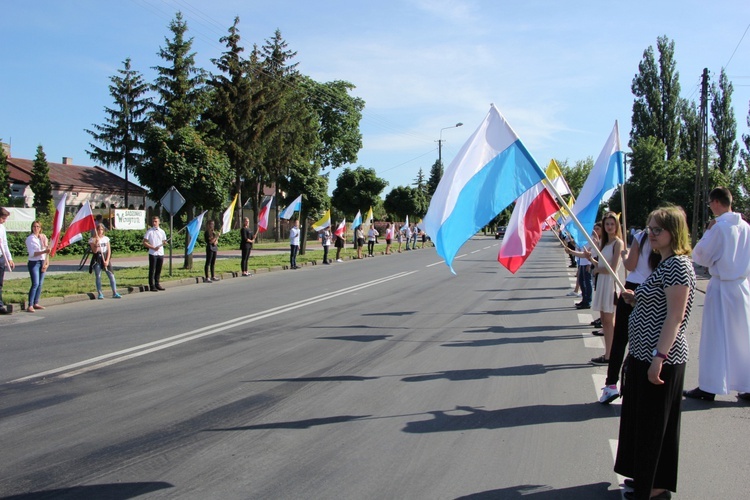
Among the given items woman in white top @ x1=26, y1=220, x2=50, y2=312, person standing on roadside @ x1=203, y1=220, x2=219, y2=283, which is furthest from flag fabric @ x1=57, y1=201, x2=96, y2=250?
woman in white top @ x1=26, y1=220, x2=50, y2=312

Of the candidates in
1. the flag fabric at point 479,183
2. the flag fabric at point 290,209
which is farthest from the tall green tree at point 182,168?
the flag fabric at point 479,183

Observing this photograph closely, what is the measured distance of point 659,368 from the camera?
3451 mm

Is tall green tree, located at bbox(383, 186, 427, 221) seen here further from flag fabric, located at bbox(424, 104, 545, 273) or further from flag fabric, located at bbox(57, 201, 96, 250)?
flag fabric, located at bbox(424, 104, 545, 273)

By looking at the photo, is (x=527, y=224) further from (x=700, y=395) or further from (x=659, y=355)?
(x=659, y=355)

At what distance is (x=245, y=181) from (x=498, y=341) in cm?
4253

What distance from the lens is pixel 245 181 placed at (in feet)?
160

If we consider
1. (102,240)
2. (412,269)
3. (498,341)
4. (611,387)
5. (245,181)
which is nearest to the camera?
(611,387)

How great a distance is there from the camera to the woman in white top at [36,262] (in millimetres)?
11562

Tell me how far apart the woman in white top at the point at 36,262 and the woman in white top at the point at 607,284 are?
10.1 metres

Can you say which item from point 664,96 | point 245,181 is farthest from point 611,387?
point 664,96

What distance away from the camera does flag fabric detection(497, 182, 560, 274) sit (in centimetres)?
588

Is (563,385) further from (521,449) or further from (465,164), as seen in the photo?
(465,164)

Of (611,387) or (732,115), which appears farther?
(732,115)

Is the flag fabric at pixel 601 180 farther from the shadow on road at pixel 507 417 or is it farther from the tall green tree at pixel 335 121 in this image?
the tall green tree at pixel 335 121
